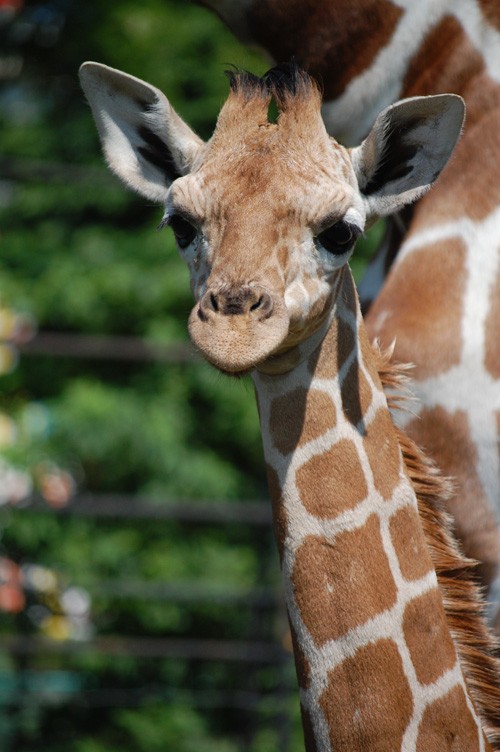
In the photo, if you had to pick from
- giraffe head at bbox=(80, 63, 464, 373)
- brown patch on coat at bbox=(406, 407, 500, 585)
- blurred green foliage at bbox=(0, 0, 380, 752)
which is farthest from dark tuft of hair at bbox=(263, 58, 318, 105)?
blurred green foliage at bbox=(0, 0, 380, 752)

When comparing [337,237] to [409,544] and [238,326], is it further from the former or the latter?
[409,544]

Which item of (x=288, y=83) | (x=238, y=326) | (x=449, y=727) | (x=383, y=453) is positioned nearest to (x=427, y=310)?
(x=383, y=453)

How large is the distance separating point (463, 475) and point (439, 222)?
2.22ft

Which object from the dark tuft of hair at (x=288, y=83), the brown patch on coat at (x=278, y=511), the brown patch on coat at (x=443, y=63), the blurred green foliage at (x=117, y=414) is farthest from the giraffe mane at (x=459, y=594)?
the blurred green foliage at (x=117, y=414)

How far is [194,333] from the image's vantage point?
2.12 m

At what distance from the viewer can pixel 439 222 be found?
2.97 metres

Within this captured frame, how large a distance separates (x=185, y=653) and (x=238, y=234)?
4297 millimetres

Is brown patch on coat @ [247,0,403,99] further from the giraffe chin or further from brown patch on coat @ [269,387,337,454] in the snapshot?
the giraffe chin

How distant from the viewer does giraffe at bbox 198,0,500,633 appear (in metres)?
2.82

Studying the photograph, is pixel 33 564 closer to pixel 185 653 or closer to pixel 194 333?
pixel 185 653

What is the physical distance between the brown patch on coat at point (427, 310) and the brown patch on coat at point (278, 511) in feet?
2.18

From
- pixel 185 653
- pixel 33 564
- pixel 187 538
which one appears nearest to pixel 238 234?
pixel 185 653

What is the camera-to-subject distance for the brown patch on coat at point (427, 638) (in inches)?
90.0

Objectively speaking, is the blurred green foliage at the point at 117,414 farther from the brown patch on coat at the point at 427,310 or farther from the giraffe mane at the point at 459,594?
the giraffe mane at the point at 459,594
